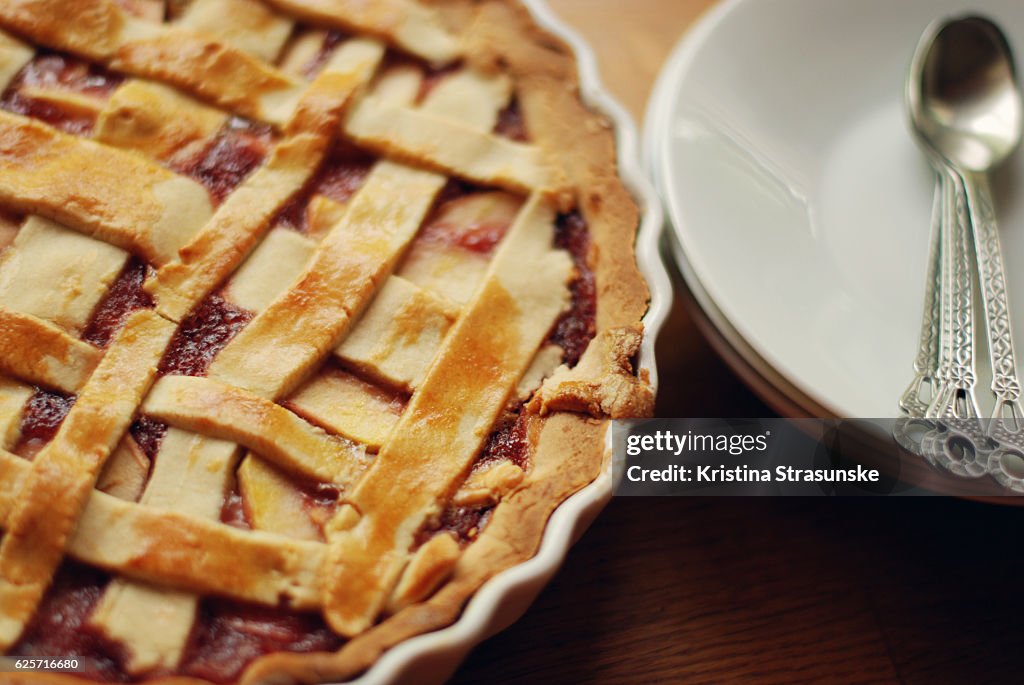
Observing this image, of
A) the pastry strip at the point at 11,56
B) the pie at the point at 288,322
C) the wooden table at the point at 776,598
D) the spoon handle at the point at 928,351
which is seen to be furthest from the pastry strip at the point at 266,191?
the spoon handle at the point at 928,351

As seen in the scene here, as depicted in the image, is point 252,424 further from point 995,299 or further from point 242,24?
point 995,299

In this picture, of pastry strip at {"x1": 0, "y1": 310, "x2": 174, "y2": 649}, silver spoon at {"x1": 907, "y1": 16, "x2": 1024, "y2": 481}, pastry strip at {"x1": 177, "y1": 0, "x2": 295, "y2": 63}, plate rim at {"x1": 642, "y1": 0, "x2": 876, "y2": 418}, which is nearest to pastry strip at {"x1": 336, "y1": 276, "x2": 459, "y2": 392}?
pastry strip at {"x1": 0, "y1": 310, "x2": 174, "y2": 649}

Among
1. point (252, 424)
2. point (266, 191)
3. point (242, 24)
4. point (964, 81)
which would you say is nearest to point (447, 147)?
point (266, 191)

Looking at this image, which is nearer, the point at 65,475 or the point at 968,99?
the point at 65,475

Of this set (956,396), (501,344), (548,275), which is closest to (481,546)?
(501,344)

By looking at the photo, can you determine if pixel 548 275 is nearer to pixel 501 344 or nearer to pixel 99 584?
pixel 501 344

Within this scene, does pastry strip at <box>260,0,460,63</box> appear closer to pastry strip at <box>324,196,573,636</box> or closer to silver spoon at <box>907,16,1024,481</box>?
pastry strip at <box>324,196,573,636</box>

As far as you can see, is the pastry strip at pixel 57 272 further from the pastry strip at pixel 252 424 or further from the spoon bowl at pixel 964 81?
the spoon bowl at pixel 964 81
